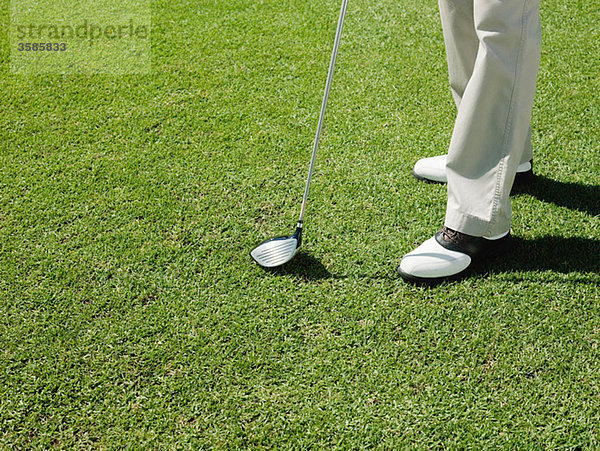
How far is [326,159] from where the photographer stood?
292 centimetres

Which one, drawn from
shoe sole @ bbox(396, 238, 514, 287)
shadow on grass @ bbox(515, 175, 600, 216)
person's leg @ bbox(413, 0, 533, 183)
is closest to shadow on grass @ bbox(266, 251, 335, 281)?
shoe sole @ bbox(396, 238, 514, 287)

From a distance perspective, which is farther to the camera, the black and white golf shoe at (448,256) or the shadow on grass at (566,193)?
the shadow on grass at (566,193)

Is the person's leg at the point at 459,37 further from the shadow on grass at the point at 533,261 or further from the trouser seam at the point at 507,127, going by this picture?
the shadow on grass at the point at 533,261

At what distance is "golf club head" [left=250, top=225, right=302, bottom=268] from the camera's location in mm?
2320

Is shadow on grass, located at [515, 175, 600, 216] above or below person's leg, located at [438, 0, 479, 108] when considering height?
below

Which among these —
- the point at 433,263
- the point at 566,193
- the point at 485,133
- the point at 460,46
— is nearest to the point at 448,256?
the point at 433,263

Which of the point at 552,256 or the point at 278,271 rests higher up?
the point at 552,256

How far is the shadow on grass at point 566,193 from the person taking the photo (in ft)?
8.45

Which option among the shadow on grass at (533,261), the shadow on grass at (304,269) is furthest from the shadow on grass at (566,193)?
the shadow on grass at (304,269)

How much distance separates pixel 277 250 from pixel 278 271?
84 millimetres

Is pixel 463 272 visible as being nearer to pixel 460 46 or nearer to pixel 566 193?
pixel 566 193

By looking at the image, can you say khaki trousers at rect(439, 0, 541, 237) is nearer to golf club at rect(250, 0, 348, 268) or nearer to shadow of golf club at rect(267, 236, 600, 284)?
shadow of golf club at rect(267, 236, 600, 284)

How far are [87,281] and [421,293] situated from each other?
4.30ft

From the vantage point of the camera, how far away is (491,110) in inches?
83.3
